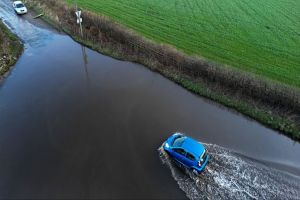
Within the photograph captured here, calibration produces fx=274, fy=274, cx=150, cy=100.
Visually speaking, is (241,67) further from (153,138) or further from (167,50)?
(153,138)

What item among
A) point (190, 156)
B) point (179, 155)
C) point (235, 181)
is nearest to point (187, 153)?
point (190, 156)

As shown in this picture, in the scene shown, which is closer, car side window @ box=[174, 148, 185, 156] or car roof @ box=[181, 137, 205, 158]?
car roof @ box=[181, 137, 205, 158]

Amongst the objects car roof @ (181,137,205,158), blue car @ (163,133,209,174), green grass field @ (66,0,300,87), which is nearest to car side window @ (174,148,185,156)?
blue car @ (163,133,209,174)

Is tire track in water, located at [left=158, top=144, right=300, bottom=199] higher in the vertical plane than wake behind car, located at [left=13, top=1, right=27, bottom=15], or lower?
lower

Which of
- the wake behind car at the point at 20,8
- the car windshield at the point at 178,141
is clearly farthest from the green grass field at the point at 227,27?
the car windshield at the point at 178,141

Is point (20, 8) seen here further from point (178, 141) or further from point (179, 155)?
point (179, 155)

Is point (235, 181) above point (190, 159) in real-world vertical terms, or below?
below

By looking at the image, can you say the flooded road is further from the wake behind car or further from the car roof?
the wake behind car
